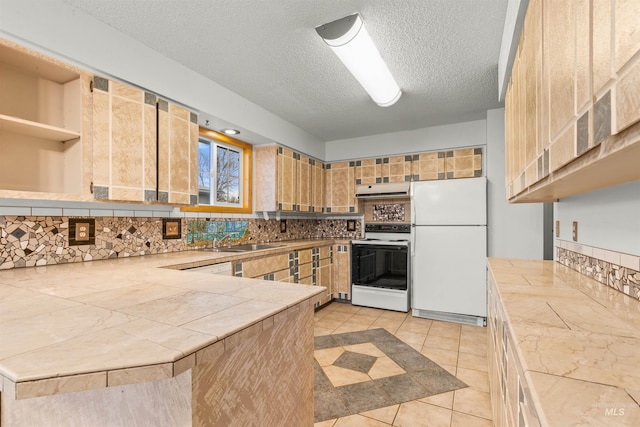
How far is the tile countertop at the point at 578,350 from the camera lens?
0.45 metres

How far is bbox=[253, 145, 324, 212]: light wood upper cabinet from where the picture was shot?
352 cm

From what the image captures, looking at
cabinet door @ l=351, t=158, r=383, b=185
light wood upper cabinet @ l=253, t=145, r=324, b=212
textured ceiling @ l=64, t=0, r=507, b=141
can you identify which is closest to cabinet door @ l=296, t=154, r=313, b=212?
light wood upper cabinet @ l=253, t=145, r=324, b=212

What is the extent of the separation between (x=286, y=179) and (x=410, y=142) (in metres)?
1.80

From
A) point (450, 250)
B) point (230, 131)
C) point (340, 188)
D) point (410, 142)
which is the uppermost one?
point (410, 142)

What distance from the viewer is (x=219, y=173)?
3279 millimetres

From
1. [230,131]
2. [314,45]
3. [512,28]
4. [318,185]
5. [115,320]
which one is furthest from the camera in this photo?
[318,185]

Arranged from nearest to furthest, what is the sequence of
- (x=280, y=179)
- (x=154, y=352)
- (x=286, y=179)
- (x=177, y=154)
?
(x=154, y=352) < (x=177, y=154) < (x=280, y=179) < (x=286, y=179)

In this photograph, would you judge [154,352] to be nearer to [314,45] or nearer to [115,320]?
[115,320]

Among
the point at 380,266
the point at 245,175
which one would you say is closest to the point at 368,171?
the point at 380,266

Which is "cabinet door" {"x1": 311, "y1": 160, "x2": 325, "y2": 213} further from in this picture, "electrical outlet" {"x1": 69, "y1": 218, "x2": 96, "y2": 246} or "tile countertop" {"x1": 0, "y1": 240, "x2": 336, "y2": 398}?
"tile countertop" {"x1": 0, "y1": 240, "x2": 336, "y2": 398}

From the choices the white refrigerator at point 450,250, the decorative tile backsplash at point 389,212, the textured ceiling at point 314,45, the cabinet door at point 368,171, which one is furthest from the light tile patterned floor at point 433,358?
the textured ceiling at point 314,45

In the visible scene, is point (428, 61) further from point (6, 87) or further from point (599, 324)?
point (6, 87)

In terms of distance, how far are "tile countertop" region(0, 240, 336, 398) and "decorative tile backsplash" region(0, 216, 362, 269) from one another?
0.89 ft

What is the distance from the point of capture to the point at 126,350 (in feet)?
2.10
